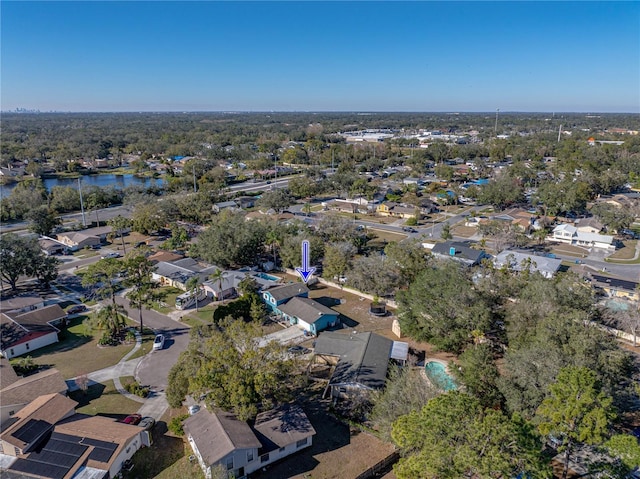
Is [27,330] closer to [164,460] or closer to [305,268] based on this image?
[164,460]

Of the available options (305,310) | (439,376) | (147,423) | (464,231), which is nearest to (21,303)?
(147,423)

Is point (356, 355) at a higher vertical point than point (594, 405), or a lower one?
lower

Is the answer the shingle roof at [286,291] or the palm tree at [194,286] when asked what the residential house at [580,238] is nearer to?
the shingle roof at [286,291]

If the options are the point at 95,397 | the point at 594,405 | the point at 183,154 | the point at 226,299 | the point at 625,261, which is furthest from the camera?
the point at 183,154

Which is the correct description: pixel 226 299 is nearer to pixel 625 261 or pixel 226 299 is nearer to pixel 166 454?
pixel 166 454

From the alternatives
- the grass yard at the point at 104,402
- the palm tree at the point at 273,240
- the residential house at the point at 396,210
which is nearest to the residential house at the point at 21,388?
the grass yard at the point at 104,402

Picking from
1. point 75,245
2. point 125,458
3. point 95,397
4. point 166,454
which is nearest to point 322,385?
point 166,454
